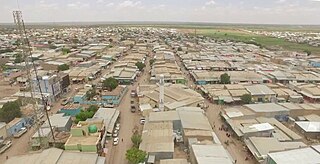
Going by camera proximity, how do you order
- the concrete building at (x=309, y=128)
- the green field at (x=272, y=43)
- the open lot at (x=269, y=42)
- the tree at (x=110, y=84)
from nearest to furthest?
the concrete building at (x=309, y=128)
the tree at (x=110, y=84)
the green field at (x=272, y=43)
the open lot at (x=269, y=42)

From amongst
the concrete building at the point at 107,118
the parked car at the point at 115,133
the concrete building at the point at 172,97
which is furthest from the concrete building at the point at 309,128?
the concrete building at the point at 107,118

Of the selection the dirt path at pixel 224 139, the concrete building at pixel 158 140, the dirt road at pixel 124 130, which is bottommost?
the dirt path at pixel 224 139

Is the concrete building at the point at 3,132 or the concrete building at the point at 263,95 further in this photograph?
the concrete building at the point at 263,95

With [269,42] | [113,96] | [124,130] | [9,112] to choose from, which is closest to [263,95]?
[124,130]

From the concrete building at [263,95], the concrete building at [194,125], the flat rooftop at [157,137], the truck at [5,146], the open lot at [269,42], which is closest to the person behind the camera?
the flat rooftop at [157,137]

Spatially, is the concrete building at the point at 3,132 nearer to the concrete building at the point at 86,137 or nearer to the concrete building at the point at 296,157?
the concrete building at the point at 86,137

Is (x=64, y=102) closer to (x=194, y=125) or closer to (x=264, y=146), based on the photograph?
(x=194, y=125)
